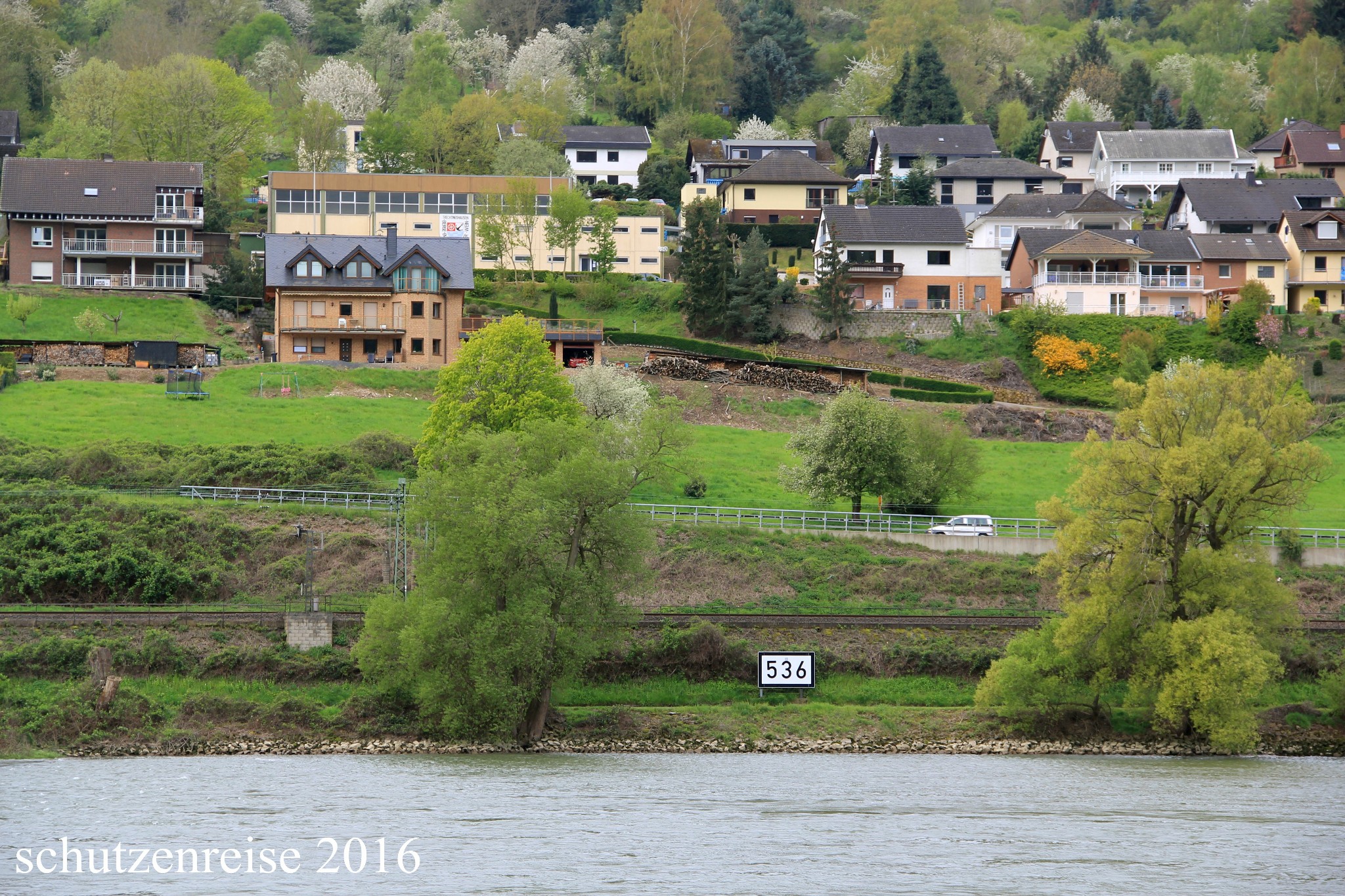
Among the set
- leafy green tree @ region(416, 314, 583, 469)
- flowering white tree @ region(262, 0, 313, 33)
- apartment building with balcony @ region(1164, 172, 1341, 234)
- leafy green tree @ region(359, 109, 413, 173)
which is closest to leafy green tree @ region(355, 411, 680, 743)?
leafy green tree @ region(416, 314, 583, 469)

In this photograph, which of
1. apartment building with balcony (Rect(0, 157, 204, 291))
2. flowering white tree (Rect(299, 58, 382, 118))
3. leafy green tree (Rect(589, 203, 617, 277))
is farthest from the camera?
flowering white tree (Rect(299, 58, 382, 118))

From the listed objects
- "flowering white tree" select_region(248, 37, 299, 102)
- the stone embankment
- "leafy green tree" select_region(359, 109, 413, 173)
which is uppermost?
"flowering white tree" select_region(248, 37, 299, 102)

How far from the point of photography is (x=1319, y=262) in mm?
90688

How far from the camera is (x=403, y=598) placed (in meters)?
45.7

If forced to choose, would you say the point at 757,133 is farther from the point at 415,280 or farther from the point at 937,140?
the point at 415,280

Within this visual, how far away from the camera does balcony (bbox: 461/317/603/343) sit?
78375 mm

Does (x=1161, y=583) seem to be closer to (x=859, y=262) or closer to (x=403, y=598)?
(x=403, y=598)

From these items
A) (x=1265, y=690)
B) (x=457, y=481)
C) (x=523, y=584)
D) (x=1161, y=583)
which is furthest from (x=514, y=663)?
(x=1265, y=690)

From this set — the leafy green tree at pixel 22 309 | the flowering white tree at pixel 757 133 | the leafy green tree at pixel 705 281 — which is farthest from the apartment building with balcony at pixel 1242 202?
the leafy green tree at pixel 22 309

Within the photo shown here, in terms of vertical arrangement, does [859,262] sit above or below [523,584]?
above

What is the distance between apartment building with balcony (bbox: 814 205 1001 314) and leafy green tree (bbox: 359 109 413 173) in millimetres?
35330

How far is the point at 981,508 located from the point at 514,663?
25.1 m

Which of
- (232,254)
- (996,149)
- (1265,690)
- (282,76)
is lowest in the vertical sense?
(1265,690)

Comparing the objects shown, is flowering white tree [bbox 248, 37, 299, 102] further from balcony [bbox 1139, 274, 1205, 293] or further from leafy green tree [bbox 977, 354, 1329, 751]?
leafy green tree [bbox 977, 354, 1329, 751]
